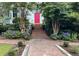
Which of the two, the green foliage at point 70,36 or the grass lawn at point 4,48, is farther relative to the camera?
the green foliage at point 70,36

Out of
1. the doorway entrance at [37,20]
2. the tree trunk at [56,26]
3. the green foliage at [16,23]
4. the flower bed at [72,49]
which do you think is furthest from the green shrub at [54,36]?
the green foliage at [16,23]

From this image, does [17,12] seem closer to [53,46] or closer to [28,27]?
[28,27]

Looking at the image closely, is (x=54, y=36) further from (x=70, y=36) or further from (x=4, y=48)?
(x=4, y=48)

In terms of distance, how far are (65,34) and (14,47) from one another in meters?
1.06

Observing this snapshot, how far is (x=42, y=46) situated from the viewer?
5172 mm

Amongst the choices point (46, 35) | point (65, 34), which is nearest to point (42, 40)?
point (46, 35)

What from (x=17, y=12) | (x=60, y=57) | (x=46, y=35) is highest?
(x=17, y=12)

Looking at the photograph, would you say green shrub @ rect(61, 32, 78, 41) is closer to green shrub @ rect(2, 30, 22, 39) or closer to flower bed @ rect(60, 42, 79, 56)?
flower bed @ rect(60, 42, 79, 56)

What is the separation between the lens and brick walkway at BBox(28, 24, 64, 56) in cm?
500

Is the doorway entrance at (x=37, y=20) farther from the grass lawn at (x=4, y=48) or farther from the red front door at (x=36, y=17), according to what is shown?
the grass lawn at (x=4, y=48)

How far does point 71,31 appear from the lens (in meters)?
5.18

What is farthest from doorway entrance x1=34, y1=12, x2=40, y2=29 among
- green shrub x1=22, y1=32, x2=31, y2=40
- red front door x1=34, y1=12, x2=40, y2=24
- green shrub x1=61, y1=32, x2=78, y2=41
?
green shrub x1=61, y1=32, x2=78, y2=41

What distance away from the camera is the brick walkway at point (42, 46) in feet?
16.4

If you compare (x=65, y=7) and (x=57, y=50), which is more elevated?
(x=65, y=7)
